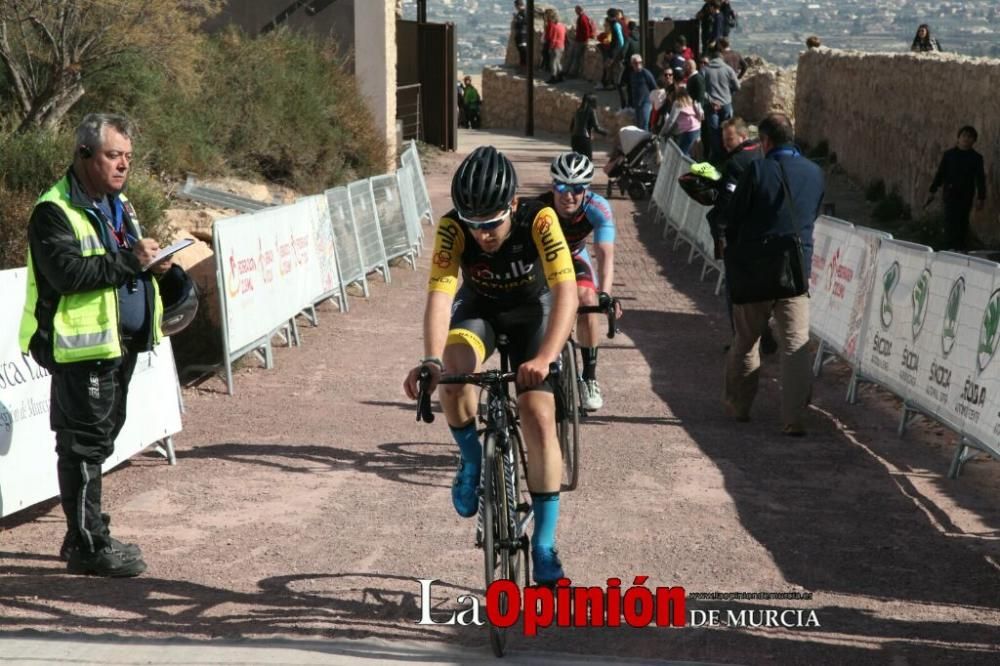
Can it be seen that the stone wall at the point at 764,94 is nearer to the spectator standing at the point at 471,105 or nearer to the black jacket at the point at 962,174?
the spectator standing at the point at 471,105

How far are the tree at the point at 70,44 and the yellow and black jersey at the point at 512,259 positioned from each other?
39.1 ft

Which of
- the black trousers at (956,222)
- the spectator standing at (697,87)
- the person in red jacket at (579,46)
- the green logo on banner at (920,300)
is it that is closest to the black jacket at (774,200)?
the green logo on banner at (920,300)

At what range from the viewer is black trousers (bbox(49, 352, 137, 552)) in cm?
638

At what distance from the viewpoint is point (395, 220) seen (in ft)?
60.9

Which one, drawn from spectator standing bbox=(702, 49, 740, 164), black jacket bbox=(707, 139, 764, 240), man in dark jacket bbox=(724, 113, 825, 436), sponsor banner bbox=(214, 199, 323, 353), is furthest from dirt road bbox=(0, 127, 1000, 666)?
spectator standing bbox=(702, 49, 740, 164)

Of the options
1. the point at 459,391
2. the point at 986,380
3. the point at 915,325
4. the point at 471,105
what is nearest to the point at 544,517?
the point at 459,391

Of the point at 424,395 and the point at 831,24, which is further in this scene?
the point at 831,24

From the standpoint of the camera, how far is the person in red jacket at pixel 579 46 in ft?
151

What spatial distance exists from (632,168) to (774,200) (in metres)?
16.1

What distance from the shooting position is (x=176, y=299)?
268 inches

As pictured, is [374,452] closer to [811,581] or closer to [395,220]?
[811,581]

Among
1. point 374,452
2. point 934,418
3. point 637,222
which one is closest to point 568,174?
point 374,452

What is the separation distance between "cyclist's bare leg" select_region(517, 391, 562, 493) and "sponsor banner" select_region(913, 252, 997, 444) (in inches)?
147
